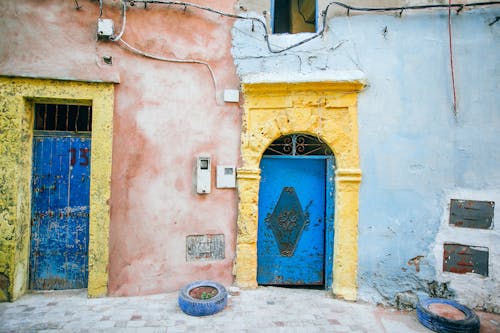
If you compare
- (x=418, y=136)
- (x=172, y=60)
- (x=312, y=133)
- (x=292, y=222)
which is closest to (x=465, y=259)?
(x=418, y=136)

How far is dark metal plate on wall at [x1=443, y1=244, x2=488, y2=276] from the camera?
415 centimetres

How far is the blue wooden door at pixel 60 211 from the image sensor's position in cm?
439

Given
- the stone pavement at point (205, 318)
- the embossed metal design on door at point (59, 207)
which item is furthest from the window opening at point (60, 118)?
the stone pavement at point (205, 318)

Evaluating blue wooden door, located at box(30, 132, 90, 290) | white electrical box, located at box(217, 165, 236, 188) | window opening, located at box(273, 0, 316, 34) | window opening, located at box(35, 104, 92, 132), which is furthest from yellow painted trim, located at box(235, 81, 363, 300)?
window opening, located at box(35, 104, 92, 132)

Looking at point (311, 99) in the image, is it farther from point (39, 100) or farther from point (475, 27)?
point (39, 100)

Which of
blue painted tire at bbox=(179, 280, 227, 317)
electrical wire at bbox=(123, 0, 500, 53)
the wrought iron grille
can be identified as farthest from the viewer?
the wrought iron grille

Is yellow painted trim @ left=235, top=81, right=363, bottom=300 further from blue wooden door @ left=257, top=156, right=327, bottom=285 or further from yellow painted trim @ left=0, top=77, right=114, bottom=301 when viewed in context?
yellow painted trim @ left=0, top=77, right=114, bottom=301

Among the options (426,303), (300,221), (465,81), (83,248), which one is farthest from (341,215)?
(83,248)

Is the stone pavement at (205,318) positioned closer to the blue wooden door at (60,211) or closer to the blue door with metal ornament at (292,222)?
the blue wooden door at (60,211)

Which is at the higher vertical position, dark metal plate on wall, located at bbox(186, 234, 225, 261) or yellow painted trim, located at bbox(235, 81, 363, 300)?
yellow painted trim, located at bbox(235, 81, 363, 300)

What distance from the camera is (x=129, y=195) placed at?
441 cm

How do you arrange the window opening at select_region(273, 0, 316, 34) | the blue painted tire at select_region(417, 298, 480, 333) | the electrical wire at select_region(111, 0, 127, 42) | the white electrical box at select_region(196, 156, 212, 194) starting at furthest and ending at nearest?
1. the window opening at select_region(273, 0, 316, 34)
2. the white electrical box at select_region(196, 156, 212, 194)
3. the electrical wire at select_region(111, 0, 127, 42)
4. the blue painted tire at select_region(417, 298, 480, 333)

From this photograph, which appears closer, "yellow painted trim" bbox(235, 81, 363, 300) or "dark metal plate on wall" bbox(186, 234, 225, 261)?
"yellow painted trim" bbox(235, 81, 363, 300)

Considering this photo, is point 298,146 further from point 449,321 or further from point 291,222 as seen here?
point 449,321
